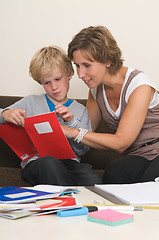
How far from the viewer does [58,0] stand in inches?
96.4

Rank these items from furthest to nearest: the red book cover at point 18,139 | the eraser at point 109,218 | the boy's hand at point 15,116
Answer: the red book cover at point 18,139, the boy's hand at point 15,116, the eraser at point 109,218

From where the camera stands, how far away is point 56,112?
64.4 inches

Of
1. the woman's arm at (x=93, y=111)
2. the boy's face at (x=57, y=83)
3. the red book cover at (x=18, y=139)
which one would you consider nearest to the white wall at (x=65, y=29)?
the woman's arm at (x=93, y=111)

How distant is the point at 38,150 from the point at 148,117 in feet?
1.89

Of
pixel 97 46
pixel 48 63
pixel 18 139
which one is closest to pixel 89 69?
pixel 97 46

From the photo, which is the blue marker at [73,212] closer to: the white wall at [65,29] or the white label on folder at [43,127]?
the white label on folder at [43,127]

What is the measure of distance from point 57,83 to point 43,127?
0.98 ft

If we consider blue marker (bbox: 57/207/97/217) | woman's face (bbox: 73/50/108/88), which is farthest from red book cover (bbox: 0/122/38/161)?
blue marker (bbox: 57/207/97/217)

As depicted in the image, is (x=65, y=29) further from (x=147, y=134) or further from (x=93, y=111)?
(x=147, y=134)

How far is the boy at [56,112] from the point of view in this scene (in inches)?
61.7

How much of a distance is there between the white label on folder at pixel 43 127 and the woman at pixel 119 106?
0.08 m

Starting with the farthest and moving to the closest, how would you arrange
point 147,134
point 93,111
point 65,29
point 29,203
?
point 65,29 → point 93,111 → point 147,134 → point 29,203

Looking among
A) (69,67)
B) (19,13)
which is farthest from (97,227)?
(19,13)

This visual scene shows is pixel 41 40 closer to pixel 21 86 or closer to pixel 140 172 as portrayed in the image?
pixel 21 86
